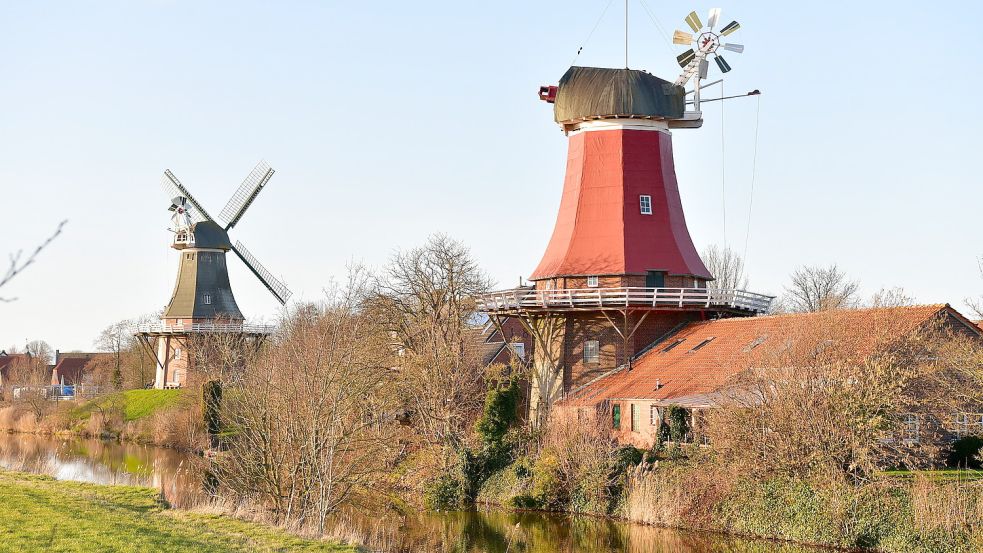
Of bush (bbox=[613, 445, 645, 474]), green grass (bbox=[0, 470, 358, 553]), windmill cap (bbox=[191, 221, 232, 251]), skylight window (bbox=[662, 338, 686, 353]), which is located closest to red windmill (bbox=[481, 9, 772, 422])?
skylight window (bbox=[662, 338, 686, 353])

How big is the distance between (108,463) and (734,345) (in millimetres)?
17105

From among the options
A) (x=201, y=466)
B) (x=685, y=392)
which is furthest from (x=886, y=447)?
(x=201, y=466)

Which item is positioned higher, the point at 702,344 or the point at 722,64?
the point at 722,64

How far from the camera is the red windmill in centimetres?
2855

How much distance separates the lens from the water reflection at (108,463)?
19934 millimetres

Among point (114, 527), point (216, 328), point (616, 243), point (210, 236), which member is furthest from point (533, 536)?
point (210, 236)

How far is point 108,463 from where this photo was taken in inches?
1174

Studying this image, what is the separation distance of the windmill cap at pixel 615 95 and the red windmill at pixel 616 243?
0.03 meters

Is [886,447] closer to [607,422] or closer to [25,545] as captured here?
[607,422]

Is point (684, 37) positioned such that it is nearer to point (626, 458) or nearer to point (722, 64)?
point (722, 64)

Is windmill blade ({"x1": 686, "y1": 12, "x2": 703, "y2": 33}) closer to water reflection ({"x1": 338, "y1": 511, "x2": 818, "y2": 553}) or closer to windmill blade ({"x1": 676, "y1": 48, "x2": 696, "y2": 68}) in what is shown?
windmill blade ({"x1": 676, "y1": 48, "x2": 696, "y2": 68})

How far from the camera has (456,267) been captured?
1160 inches

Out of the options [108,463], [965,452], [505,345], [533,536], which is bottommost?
[533,536]

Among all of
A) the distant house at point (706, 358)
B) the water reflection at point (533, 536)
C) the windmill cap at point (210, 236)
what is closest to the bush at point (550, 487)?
the water reflection at point (533, 536)
